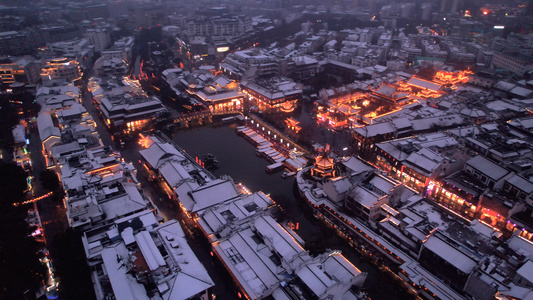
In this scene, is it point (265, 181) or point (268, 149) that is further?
point (268, 149)

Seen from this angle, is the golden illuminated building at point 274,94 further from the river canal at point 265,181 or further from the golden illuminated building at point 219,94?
the river canal at point 265,181

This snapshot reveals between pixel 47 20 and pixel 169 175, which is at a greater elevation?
pixel 47 20

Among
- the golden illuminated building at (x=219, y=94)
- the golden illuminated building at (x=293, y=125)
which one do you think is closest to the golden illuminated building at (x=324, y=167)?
the golden illuminated building at (x=293, y=125)

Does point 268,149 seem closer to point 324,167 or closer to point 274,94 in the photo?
point 324,167

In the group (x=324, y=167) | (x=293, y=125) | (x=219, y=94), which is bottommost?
(x=293, y=125)

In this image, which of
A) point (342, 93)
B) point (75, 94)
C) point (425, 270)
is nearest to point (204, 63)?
point (75, 94)

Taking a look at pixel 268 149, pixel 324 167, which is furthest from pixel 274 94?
pixel 324 167

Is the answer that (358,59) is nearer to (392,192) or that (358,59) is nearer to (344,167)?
(344,167)

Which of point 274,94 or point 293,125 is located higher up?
point 274,94

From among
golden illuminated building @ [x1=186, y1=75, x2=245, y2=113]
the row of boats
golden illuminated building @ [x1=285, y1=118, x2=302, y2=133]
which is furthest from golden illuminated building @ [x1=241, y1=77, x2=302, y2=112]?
the row of boats
